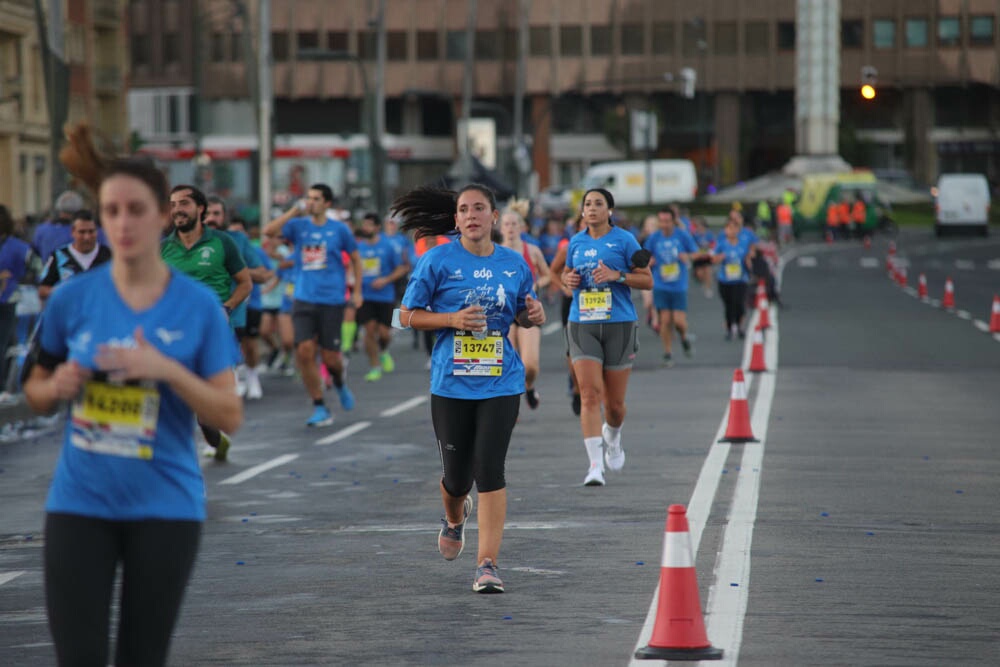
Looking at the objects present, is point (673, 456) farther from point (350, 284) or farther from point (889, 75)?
point (889, 75)

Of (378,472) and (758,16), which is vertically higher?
(758,16)

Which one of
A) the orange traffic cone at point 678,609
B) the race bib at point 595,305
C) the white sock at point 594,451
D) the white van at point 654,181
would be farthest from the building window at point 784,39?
the orange traffic cone at point 678,609

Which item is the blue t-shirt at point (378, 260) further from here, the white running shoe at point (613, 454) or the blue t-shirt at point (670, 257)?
the white running shoe at point (613, 454)

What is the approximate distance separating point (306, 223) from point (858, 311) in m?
20.4

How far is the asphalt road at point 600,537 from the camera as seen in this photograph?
23.8ft


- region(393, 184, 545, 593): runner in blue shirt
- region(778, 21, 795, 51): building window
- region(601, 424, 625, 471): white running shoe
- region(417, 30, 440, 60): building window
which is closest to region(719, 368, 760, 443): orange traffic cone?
region(601, 424, 625, 471): white running shoe

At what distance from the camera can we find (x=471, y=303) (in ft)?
28.2

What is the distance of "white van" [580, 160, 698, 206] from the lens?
3472 inches

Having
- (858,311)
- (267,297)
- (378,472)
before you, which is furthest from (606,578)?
(858,311)

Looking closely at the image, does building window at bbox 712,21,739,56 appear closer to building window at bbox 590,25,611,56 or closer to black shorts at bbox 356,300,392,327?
building window at bbox 590,25,611,56

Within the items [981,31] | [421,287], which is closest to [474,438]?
[421,287]

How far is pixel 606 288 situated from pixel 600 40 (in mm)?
94080

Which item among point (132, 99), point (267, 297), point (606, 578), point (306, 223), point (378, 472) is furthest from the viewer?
point (132, 99)

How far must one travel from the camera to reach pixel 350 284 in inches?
952
